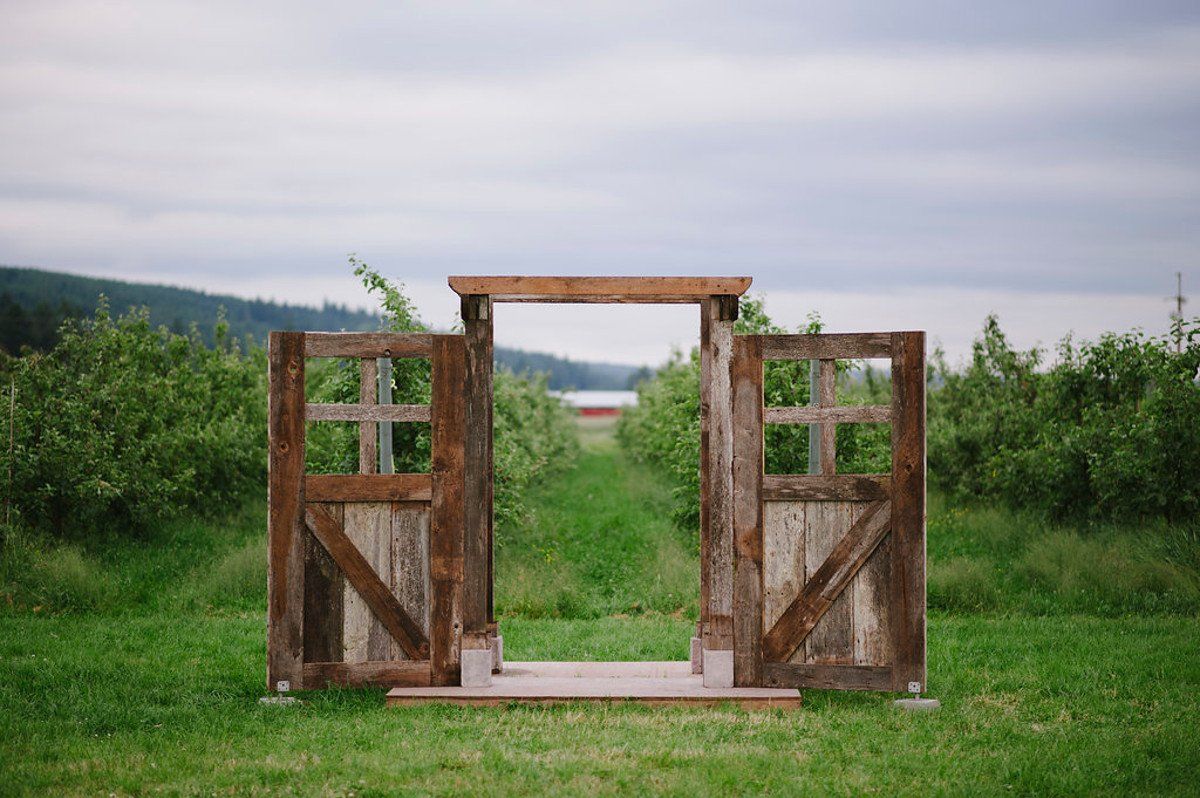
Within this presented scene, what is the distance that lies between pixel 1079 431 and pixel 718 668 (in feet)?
29.1

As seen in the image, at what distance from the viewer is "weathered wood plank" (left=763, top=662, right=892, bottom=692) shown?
8.20 m

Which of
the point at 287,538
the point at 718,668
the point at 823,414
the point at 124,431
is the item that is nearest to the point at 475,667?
the point at 287,538

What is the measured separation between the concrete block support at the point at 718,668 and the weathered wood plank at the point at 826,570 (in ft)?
1.29

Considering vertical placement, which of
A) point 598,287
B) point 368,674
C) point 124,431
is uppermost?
point 598,287

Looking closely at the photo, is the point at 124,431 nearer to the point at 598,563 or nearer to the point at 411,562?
the point at 598,563

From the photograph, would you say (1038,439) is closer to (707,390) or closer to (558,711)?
(707,390)

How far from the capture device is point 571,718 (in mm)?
7590

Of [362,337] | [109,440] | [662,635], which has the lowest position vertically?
[662,635]

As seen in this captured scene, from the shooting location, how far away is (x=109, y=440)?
14.5m

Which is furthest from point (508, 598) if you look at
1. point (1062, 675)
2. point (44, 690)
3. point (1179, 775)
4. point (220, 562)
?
point (1179, 775)

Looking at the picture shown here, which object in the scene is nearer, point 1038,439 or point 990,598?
point 990,598

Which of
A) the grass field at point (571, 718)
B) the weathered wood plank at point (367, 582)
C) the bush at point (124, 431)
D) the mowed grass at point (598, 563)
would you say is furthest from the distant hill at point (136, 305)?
the weathered wood plank at point (367, 582)

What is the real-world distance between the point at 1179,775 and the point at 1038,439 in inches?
413

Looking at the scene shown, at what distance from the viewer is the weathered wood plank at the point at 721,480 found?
26.8 ft
